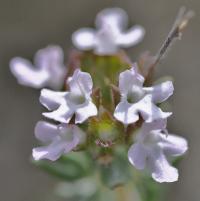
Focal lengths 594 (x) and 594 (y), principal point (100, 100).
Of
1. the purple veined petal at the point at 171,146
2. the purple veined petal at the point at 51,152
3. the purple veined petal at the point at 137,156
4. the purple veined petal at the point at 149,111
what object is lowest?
the purple veined petal at the point at 171,146

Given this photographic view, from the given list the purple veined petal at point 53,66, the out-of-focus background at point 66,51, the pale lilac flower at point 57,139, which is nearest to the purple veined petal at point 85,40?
the purple veined petal at point 53,66

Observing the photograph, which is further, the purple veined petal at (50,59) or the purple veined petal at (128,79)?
the purple veined petal at (50,59)

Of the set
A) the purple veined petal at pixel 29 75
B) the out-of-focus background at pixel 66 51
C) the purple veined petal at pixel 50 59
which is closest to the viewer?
the purple veined petal at pixel 29 75

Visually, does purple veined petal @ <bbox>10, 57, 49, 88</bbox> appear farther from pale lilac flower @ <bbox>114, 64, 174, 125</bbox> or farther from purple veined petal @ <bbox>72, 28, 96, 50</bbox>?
pale lilac flower @ <bbox>114, 64, 174, 125</bbox>

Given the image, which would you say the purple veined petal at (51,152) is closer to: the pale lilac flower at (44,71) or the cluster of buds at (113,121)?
the cluster of buds at (113,121)

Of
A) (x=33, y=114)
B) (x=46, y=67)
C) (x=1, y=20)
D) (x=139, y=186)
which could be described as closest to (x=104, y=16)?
(x=46, y=67)

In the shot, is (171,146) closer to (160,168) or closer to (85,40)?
(160,168)

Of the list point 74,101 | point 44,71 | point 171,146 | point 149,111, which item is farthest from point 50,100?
point 44,71
